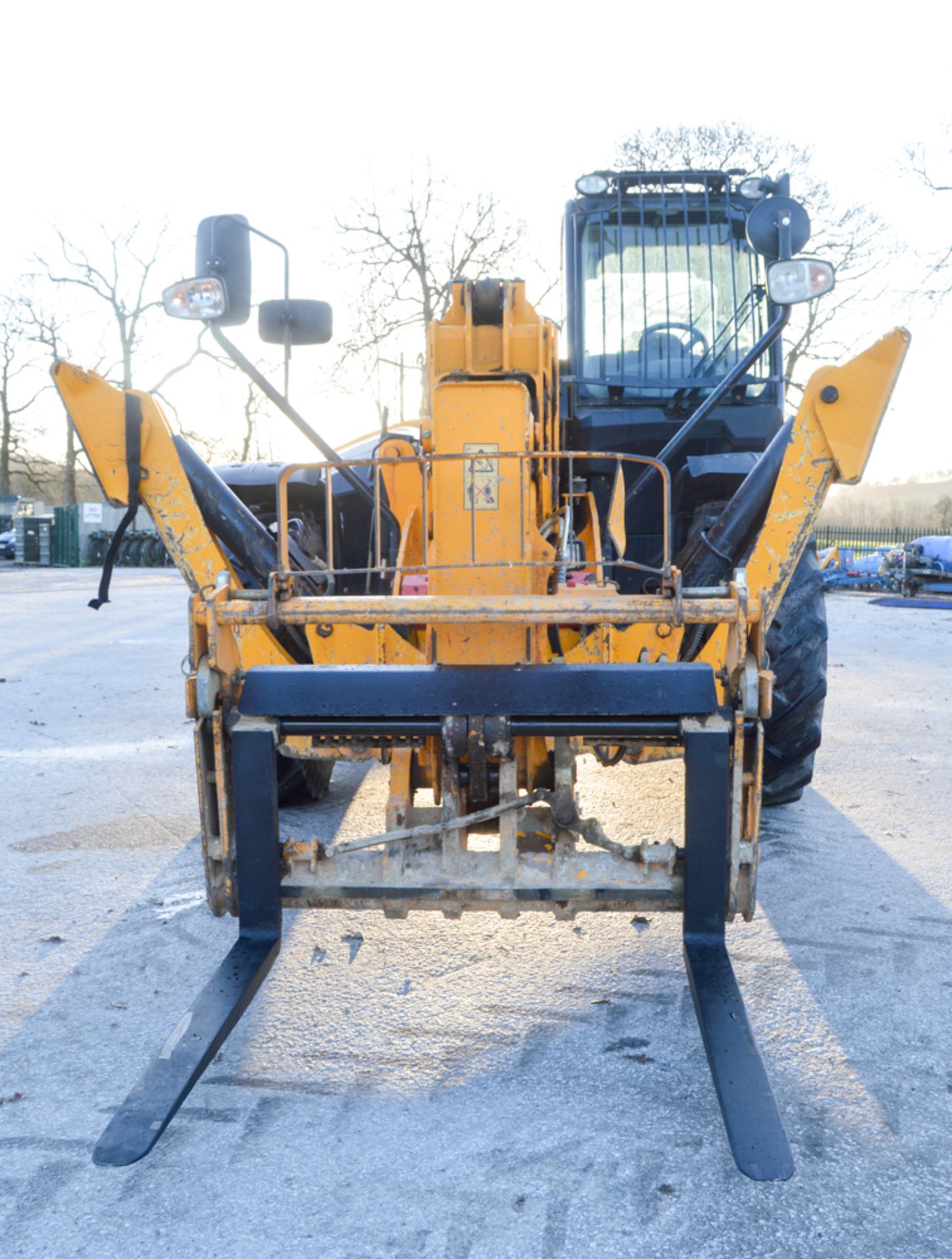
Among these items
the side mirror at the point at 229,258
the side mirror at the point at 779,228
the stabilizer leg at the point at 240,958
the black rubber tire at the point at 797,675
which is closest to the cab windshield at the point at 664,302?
the black rubber tire at the point at 797,675

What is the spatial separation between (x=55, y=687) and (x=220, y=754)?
5767 mm

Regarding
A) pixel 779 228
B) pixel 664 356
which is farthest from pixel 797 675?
pixel 664 356

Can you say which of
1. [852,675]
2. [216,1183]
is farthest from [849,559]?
[216,1183]

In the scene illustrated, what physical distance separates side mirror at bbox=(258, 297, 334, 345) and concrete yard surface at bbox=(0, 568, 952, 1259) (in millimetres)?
1894

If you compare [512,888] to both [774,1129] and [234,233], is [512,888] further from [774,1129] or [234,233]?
[234,233]

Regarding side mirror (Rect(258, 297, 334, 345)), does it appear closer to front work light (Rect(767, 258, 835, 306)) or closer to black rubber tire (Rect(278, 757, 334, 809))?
front work light (Rect(767, 258, 835, 306))

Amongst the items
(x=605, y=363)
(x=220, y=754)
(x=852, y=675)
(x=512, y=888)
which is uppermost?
(x=605, y=363)

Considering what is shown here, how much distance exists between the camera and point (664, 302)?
5137mm

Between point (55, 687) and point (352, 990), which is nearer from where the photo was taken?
point (352, 990)

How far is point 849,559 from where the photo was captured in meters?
22.4

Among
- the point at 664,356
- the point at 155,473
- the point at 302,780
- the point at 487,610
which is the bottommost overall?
the point at 302,780

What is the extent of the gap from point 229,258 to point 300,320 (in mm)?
277

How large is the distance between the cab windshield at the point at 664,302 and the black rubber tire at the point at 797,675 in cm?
142

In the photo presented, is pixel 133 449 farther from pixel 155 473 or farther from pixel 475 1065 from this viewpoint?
pixel 475 1065
